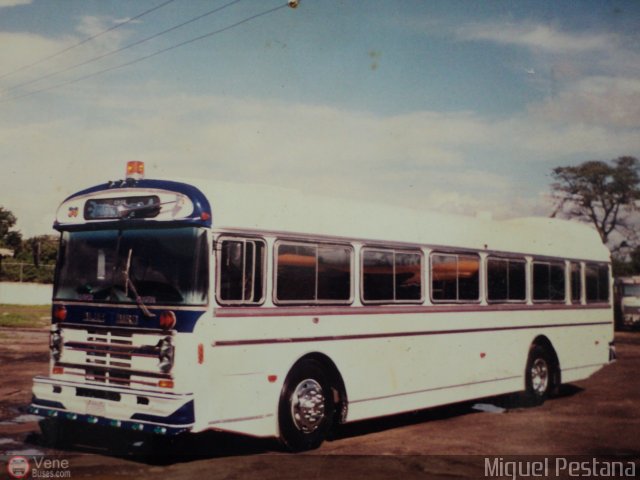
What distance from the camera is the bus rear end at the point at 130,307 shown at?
8008 millimetres

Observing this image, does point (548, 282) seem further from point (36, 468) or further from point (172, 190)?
point (36, 468)

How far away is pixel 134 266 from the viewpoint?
28.0 ft

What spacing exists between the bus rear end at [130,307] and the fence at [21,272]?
1595 inches

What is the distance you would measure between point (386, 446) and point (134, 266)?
12.3 ft

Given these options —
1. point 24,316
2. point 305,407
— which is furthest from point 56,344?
point 24,316

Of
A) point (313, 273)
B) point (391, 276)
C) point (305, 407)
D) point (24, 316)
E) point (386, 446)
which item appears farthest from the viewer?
point (24, 316)

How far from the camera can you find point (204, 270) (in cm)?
812

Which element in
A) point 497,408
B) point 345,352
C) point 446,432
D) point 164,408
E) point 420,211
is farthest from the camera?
point 497,408

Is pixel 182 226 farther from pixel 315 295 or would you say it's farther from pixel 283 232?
pixel 315 295

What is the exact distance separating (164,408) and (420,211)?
17.1 ft

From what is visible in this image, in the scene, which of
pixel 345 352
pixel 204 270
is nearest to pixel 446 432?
→ pixel 345 352

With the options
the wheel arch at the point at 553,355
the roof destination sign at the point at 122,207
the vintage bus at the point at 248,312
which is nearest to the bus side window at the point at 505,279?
the vintage bus at the point at 248,312

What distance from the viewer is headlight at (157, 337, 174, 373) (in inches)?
315

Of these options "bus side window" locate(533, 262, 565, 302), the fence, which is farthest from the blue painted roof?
the fence
